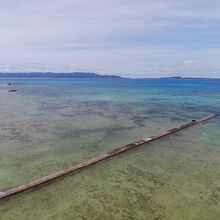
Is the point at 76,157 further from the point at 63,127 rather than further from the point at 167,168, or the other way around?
the point at 63,127

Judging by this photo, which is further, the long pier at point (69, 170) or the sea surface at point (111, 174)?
the long pier at point (69, 170)

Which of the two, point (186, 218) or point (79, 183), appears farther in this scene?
point (79, 183)

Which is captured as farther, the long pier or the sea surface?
the long pier

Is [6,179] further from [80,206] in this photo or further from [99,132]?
[99,132]

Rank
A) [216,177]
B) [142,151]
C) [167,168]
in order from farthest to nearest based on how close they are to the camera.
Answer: [142,151]
[167,168]
[216,177]

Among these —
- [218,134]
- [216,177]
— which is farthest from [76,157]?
[218,134]

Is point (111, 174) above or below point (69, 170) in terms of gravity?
below

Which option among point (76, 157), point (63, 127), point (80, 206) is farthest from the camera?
point (63, 127)

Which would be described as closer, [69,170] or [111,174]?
[69,170]

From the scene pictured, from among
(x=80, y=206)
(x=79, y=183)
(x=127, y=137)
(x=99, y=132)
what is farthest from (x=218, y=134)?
(x=80, y=206)
